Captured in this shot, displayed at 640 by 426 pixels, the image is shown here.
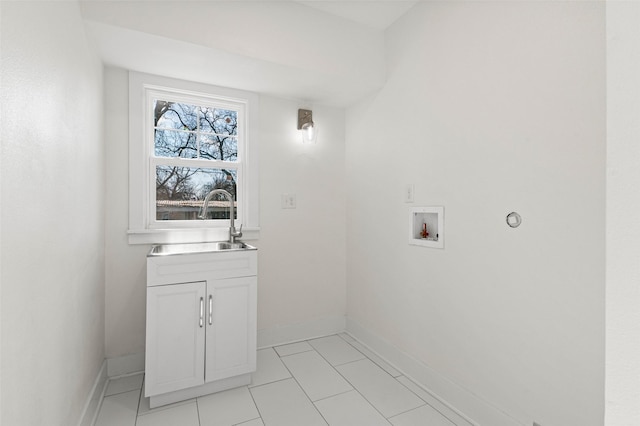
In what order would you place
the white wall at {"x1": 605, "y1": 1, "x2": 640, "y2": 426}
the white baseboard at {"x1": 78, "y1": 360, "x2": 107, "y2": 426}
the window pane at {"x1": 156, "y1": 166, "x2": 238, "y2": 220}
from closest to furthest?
1. the white wall at {"x1": 605, "y1": 1, "x2": 640, "y2": 426}
2. the white baseboard at {"x1": 78, "y1": 360, "x2": 107, "y2": 426}
3. the window pane at {"x1": 156, "y1": 166, "x2": 238, "y2": 220}

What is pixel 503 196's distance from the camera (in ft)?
5.29

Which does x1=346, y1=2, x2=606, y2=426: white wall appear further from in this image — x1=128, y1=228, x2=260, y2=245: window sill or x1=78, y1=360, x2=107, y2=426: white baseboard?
x1=78, y1=360, x2=107, y2=426: white baseboard

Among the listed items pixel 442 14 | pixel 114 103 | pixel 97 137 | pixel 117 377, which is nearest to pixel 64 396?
pixel 117 377

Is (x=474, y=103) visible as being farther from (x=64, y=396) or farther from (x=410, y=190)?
(x=64, y=396)

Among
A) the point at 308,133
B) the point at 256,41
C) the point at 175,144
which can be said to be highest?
the point at 256,41

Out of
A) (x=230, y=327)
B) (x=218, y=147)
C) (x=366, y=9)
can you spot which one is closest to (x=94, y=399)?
(x=230, y=327)

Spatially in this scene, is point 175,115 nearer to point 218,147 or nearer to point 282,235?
point 218,147

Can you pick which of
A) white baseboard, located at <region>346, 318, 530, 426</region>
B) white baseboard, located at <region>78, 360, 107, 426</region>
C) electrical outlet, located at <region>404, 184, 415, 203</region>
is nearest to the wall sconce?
electrical outlet, located at <region>404, 184, 415, 203</region>

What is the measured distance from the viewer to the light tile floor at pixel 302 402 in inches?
68.6

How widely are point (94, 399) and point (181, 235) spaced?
1104 mm

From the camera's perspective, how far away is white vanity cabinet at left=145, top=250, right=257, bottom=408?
6.04 ft

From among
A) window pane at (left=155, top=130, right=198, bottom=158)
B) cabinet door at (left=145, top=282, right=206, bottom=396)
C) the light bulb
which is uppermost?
the light bulb

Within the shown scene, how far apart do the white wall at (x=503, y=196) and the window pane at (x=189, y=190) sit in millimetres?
1353

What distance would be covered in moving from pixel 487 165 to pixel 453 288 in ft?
2.46
